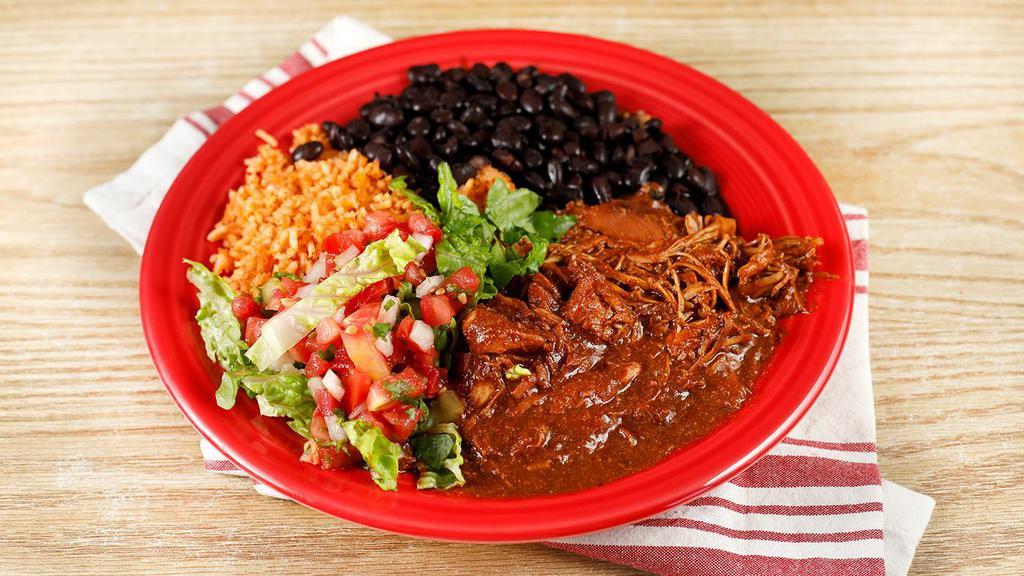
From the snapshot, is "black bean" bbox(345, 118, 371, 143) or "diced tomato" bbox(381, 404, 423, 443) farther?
"black bean" bbox(345, 118, 371, 143)

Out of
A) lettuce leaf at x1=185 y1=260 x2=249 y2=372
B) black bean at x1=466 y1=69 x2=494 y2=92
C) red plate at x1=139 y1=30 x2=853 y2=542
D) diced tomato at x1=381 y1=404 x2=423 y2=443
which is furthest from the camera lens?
black bean at x1=466 y1=69 x2=494 y2=92

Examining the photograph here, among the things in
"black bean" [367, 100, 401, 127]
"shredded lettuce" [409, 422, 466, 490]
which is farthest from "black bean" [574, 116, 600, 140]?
"shredded lettuce" [409, 422, 466, 490]

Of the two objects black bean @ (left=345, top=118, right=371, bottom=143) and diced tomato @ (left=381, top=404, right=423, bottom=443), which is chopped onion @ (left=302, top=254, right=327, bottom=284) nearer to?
diced tomato @ (left=381, top=404, right=423, bottom=443)

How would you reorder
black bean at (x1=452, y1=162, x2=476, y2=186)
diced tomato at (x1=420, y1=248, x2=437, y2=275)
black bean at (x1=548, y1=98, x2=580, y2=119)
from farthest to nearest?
black bean at (x1=548, y1=98, x2=580, y2=119) → black bean at (x1=452, y1=162, x2=476, y2=186) → diced tomato at (x1=420, y1=248, x2=437, y2=275)

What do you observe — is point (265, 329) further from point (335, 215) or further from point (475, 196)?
point (475, 196)

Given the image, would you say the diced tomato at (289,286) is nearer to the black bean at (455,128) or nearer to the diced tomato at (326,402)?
the diced tomato at (326,402)

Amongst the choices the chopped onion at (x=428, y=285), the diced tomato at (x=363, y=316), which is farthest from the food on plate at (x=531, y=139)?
the diced tomato at (x=363, y=316)
